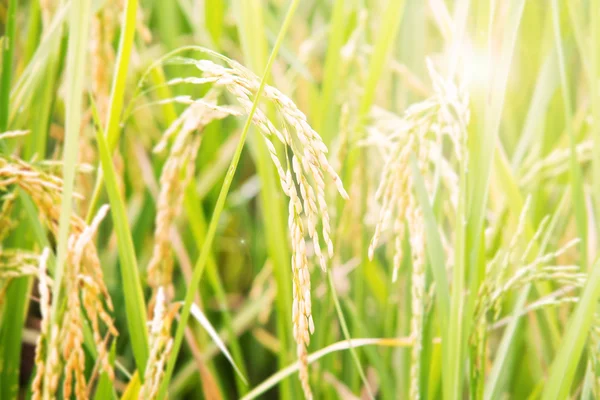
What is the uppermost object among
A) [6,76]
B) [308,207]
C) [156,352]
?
[6,76]

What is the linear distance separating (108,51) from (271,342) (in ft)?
2.41

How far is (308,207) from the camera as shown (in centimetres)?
55

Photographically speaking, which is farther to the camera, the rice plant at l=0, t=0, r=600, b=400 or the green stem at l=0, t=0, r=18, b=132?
the green stem at l=0, t=0, r=18, b=132

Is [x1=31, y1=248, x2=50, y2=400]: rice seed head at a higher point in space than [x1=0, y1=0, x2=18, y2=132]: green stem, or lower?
lower

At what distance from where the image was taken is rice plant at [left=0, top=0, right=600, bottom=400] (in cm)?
67

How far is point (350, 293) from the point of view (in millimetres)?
1400

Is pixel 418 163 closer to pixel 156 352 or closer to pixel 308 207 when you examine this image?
pixel 308 207

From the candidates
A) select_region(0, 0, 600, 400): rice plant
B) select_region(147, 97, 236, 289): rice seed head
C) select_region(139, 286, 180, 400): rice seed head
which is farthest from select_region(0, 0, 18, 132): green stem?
select_region(139, 286, 180, 400): rice seed head

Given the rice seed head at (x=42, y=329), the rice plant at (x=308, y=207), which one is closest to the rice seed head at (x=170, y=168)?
the rice plant at (x=308, y=207)

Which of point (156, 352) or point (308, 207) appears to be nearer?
point (308, 207)

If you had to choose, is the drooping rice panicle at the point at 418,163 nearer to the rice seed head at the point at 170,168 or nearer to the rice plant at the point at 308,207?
the rice plant at the point at 308,207

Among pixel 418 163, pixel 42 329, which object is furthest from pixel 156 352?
pixel 418 163

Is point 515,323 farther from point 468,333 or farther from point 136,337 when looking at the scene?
point 136,337

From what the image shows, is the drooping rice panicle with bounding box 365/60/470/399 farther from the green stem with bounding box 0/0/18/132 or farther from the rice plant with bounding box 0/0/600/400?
the green stem with bounding box 0/0/18/132
